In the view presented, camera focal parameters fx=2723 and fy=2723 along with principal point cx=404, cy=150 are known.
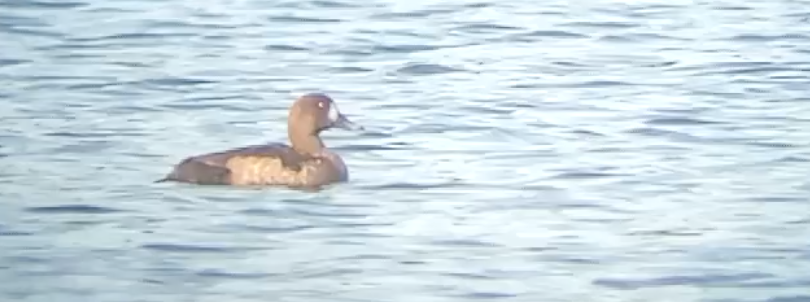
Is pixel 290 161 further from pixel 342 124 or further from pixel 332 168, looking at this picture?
pixel 342 124

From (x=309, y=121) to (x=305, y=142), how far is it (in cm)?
13

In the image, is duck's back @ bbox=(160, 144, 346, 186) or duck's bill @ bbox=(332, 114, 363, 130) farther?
duck's bill @ bbox=(332, 114, 363, 130)

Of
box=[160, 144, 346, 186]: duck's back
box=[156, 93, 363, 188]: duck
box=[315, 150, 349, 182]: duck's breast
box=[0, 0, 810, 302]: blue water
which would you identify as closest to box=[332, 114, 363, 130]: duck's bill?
box=[156, 93, 363, 188]: duck

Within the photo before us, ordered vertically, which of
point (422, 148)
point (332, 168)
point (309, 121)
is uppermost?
point (309, 121)

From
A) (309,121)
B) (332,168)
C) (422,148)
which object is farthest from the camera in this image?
(422,148)

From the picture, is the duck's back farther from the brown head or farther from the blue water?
the brown head

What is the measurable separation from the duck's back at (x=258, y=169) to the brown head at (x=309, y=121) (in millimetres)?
380

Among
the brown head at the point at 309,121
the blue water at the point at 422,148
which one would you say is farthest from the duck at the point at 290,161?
the blue water at the point at 422,148

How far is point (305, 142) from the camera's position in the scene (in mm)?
14781

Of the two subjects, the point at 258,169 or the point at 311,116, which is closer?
the point at 258,169

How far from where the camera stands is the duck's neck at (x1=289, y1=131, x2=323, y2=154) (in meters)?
14.7

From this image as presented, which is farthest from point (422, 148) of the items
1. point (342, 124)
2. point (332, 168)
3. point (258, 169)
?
point (258, 169)

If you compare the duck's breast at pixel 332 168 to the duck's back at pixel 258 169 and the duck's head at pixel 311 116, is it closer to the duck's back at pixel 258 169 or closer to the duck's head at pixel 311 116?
the duck's back at pixel 258 169

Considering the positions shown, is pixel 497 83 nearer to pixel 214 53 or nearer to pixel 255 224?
pixel 214 53
